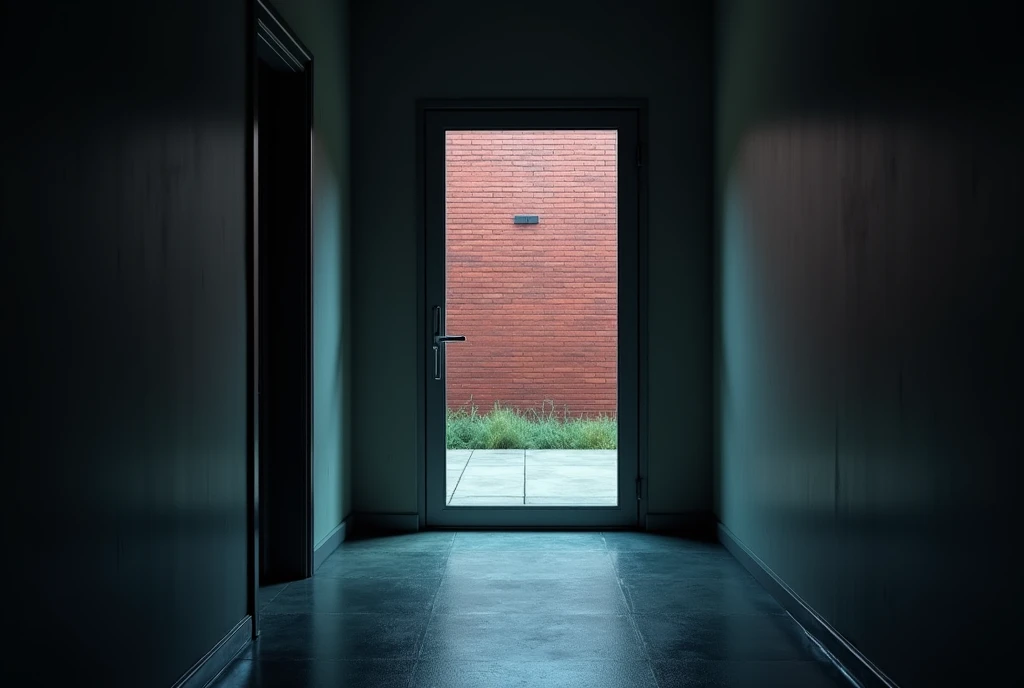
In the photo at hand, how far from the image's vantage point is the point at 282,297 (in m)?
4.16

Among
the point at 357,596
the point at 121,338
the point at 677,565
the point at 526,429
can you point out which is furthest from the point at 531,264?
the point at 121,338

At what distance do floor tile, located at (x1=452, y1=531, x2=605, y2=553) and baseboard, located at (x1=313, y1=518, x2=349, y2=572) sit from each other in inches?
22.1

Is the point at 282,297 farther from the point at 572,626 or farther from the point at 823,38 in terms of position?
the point at 823,38

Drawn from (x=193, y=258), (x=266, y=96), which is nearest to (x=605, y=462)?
(x=266, y=96)

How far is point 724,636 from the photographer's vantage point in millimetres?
3332

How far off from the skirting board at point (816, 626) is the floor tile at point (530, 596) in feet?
1.96

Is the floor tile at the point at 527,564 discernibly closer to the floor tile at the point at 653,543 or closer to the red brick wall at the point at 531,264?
the floor tile at the point at 653,543

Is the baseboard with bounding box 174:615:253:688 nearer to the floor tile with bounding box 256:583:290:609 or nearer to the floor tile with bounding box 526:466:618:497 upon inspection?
the floor tile with bounding box 256:583:290:609

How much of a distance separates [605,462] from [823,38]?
2634 mm

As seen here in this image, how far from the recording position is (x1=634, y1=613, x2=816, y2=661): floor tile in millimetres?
3141

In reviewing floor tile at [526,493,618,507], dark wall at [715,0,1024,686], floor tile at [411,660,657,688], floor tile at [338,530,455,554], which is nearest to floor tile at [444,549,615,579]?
floor tile at [338,530,455,554]

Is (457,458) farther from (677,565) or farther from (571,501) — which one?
(677,565)

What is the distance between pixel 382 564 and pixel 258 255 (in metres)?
1.63

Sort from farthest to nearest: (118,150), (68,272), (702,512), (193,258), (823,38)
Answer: (702,512), (823,38), (193,258), (118,150), (68,272)
